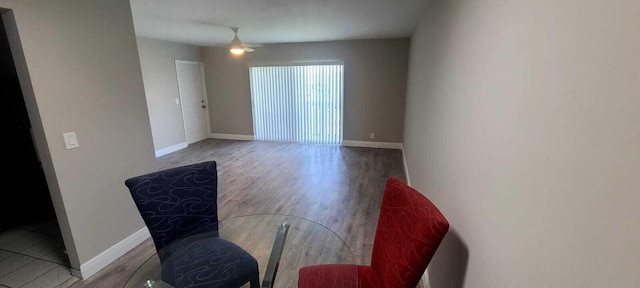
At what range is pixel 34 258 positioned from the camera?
2.27m

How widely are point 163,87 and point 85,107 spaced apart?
145 inches

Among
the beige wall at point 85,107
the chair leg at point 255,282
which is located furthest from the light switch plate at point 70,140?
the chair leg at point 255,282

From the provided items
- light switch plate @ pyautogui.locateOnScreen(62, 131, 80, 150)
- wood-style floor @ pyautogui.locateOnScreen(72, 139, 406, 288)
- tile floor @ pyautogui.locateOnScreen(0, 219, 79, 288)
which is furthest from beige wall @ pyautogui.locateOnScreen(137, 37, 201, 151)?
light switch plate @ pyautogui.locateOnScreen(62, 131, 80, 150)

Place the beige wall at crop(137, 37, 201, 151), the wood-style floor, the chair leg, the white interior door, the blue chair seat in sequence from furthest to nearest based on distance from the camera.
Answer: the white interior door, the beige wall at crop(137, 37, 201, 151), the wood-style floor, the chair leg, the blue chair seat

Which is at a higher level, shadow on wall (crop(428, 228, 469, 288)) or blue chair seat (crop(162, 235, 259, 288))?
shadow on wall (crop(428, 228, 469, 288))

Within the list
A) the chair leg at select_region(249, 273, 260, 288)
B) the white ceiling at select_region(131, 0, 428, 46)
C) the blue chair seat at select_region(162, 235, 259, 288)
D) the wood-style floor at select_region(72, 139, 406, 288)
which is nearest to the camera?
the blue chair seat at select_region(162, 235, 259, 288)

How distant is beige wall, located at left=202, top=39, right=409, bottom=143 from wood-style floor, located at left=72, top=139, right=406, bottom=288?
60 cm

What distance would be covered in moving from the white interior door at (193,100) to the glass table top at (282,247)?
439 centimetres

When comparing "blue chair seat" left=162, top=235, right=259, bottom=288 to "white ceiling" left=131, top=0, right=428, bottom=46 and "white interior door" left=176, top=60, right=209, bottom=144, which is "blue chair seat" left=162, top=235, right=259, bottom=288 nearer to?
"white ceiling" left=131, top=0, right=428, bottom=46

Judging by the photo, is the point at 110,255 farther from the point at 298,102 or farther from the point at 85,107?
the point at 298,102

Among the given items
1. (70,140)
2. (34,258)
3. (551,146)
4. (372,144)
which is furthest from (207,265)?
(372,144)

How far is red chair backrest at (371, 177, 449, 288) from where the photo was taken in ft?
3.41

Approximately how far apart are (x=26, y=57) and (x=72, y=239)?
1.31 metres

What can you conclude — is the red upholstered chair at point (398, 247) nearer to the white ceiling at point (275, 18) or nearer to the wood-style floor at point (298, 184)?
the wood-style floor at point (298, 184)
